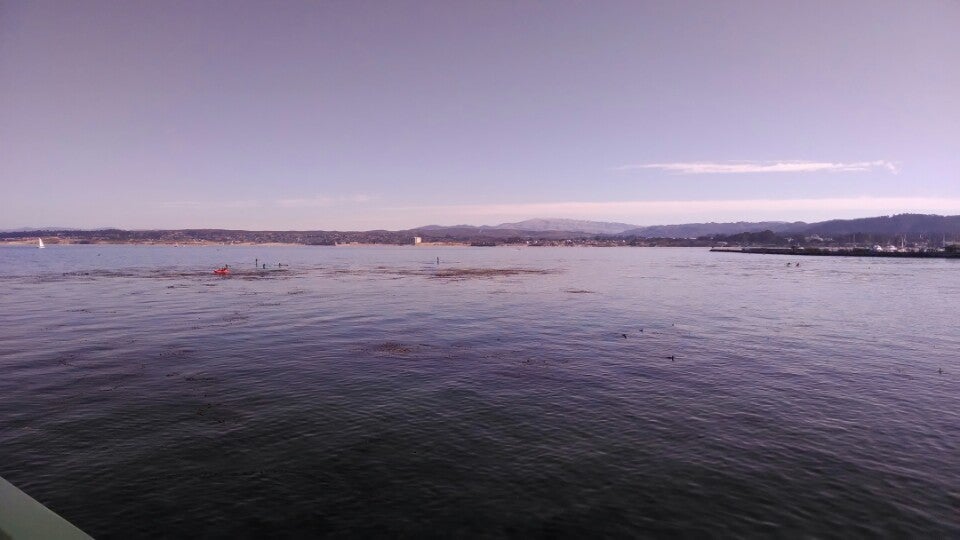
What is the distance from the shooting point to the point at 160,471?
15.3m

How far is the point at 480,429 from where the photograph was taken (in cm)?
1900

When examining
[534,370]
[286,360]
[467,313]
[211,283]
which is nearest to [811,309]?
[467,313]

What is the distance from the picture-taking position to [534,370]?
2772 cm

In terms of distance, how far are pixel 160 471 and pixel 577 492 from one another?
13499 mm

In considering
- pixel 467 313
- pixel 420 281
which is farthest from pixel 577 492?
pixel 420 281

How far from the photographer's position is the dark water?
43.9 feet

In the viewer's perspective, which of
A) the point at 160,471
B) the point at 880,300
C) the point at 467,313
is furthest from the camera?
the point at 880,300

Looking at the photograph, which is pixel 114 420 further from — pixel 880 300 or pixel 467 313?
pixel 880 300

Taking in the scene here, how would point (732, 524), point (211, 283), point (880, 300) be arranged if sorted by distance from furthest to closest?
1. point (211, 283)
2. point (880, 300)
3. point (732, 524)

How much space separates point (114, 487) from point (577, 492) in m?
14.2

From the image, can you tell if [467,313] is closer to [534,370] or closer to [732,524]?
[534,370]

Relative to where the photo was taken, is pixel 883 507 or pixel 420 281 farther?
pixel 420 281

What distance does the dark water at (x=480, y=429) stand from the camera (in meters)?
13.4

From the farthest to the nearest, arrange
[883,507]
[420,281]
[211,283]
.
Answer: [420,281] < [211,283] < [883,507]
